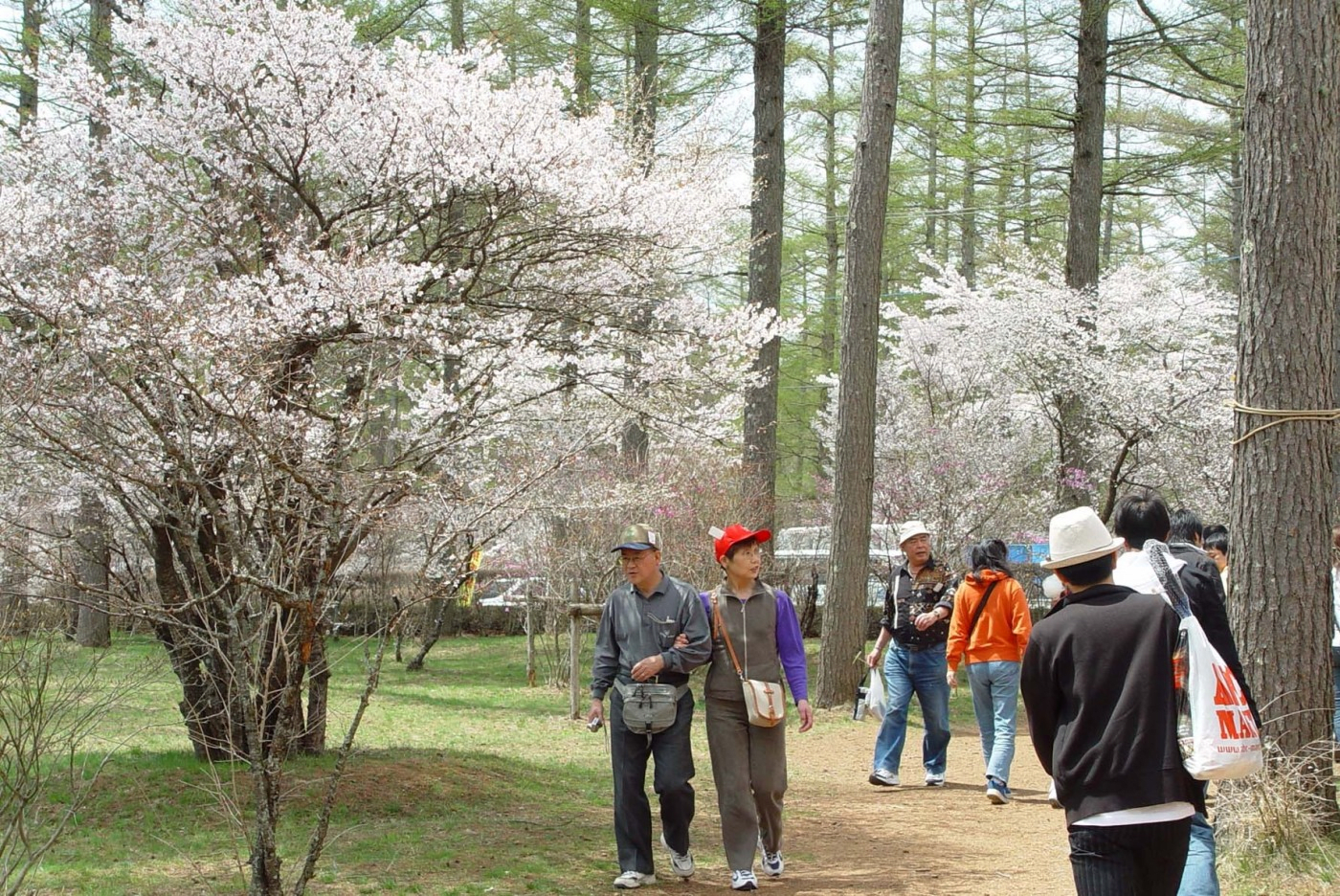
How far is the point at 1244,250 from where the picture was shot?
6359 millimetres

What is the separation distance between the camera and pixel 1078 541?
11.8ft

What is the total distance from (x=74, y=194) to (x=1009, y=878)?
7.29 meters

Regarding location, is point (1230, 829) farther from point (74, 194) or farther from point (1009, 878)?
point (74, 194)

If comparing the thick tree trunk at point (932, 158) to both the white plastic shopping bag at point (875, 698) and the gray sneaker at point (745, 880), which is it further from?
the gray sneaker at point (745, 880)

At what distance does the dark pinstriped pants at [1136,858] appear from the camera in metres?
3.34

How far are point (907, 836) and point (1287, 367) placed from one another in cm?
329

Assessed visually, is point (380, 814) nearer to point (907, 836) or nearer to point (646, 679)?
point (646, 679)

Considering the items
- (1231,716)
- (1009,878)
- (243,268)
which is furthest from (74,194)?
(1231,716)

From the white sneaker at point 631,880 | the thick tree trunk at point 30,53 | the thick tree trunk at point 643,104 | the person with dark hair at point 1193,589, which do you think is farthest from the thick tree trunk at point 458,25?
the person with dark hair at point 1193,589

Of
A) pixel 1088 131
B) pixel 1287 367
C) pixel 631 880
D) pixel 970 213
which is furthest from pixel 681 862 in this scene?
pixel 970 213

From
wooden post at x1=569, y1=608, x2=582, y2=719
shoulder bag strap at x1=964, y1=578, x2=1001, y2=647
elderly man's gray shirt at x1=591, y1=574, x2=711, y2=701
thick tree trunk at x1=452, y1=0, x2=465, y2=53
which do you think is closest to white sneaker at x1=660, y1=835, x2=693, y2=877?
elderly man's gray shirt at x1=591, y1=574, x2=711, y2=701

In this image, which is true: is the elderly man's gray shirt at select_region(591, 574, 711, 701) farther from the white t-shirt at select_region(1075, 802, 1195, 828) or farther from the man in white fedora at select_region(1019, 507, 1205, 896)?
the white t-shirt at select_region(1075, 802, 1195, 828)

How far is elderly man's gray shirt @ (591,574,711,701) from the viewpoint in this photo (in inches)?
230

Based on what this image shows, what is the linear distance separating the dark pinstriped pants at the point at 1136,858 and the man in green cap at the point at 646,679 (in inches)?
103
